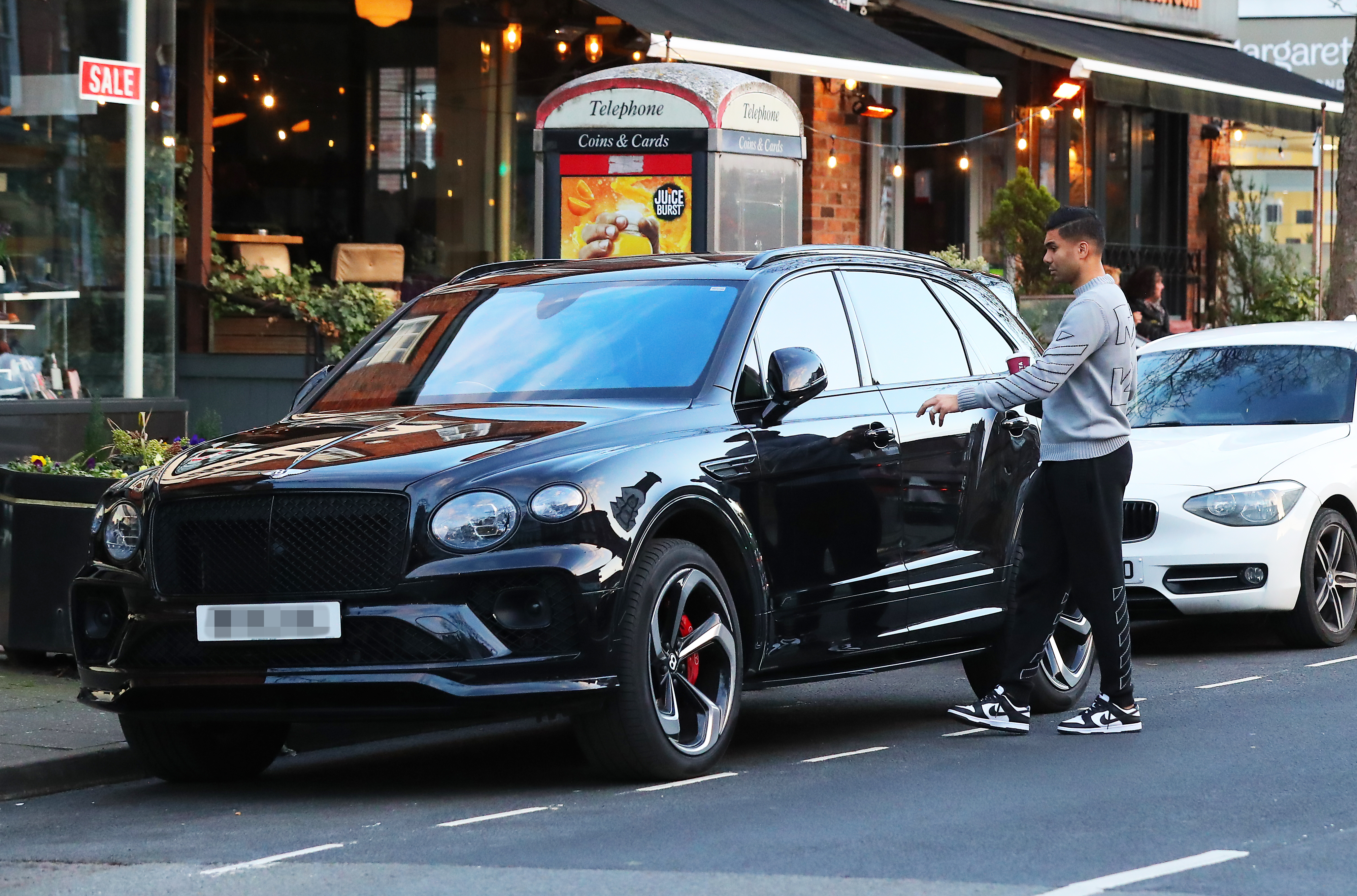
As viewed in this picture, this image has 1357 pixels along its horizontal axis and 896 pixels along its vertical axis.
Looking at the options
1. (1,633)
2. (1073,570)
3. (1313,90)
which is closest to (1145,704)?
(1073,570)

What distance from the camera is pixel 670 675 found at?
664cm

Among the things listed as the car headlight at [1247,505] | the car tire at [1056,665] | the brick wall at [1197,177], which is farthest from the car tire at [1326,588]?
the brick wall at [1197,177]

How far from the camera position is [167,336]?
1464 cm

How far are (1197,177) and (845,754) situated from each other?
20.5 metres

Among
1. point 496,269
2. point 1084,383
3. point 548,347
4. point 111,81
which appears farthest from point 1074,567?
point 111,81

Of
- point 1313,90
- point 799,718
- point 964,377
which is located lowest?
point 799,718

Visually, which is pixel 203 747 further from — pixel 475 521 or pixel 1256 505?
pixel 1256 505

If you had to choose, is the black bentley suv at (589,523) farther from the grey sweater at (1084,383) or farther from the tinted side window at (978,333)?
the grey sweater at (1084,383)

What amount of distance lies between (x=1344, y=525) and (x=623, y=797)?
221 inches

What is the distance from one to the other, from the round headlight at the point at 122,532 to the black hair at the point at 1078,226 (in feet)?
11.0

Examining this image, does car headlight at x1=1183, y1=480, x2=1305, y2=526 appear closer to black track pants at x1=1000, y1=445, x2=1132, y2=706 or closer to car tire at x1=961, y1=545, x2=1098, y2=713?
car tire at x1=961, y1=545, x2=1098, y2=713

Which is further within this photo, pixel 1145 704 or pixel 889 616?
pixel 1145 704

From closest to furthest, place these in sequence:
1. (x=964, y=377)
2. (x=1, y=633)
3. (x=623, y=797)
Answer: (x=623, y=797), (x=964, y=377), (x=1, y=633)

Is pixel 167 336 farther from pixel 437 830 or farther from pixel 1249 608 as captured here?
pixel 437 830
